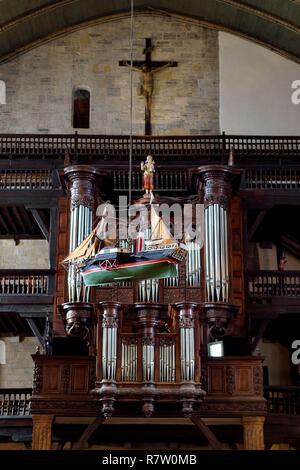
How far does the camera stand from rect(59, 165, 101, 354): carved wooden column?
64.8 ft

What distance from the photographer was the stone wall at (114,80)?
26.6 metres

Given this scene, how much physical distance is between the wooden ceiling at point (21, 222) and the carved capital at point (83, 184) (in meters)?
1.48

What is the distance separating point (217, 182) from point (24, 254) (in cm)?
659

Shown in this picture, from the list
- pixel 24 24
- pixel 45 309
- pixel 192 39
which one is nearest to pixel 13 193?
pixel 45 309

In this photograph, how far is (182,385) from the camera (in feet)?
60.0

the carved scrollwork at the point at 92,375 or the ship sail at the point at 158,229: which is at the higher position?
the ship sail at the point at 158,229

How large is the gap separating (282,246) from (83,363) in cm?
774

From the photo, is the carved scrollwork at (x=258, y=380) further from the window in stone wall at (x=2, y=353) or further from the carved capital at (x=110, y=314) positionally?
the window in stone wall at (x=2, y=353)

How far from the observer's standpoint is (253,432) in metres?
18.8

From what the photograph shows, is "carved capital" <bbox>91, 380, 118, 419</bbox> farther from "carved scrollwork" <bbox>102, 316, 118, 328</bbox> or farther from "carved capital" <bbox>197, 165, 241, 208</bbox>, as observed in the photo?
"carved capital" <bbox>197, 165, 241, 208</bbox>

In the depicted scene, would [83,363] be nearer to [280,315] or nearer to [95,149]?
[280,315]

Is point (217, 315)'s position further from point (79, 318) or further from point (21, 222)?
point (21, 222)

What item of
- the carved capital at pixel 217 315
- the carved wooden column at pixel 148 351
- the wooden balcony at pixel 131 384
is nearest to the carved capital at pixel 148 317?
the carved wooden column at pixel 148 351

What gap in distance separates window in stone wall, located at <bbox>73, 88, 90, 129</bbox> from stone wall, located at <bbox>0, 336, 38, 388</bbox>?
21.9ft
